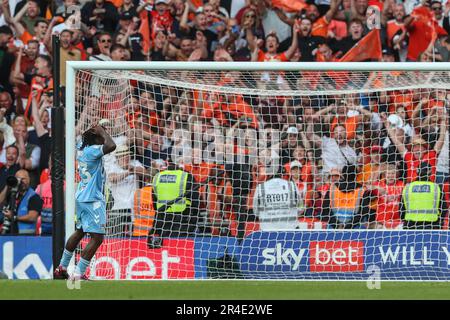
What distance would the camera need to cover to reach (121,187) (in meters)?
13.4

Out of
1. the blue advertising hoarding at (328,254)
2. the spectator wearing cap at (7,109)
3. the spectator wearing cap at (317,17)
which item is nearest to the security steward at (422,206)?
the blue advertising hoarding at (328,254)

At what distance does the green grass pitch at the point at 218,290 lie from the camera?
9414mm

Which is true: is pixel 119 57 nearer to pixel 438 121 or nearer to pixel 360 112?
pixel 360 112

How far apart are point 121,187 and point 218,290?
146 inches

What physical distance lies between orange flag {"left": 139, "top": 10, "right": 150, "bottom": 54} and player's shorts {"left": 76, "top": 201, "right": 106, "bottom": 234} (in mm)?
5645

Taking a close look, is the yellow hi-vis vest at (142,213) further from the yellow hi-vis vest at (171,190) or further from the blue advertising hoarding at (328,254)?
the blue advertising hoarding at (328,254)

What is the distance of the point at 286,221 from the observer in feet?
44.0

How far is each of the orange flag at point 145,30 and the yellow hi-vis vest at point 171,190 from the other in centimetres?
366

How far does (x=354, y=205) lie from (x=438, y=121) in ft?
6.05

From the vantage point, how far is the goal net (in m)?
13.0

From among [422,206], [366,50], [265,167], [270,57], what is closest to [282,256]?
[265,167]

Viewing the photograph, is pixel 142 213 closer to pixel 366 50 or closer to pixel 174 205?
pixel 174 205

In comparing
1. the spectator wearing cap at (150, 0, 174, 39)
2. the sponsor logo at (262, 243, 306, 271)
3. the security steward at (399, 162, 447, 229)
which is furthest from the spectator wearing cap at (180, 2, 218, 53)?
the sponsor logo at (262, 243, 306, 271)

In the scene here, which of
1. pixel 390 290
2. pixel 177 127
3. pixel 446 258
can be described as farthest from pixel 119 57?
pixel 390 290
